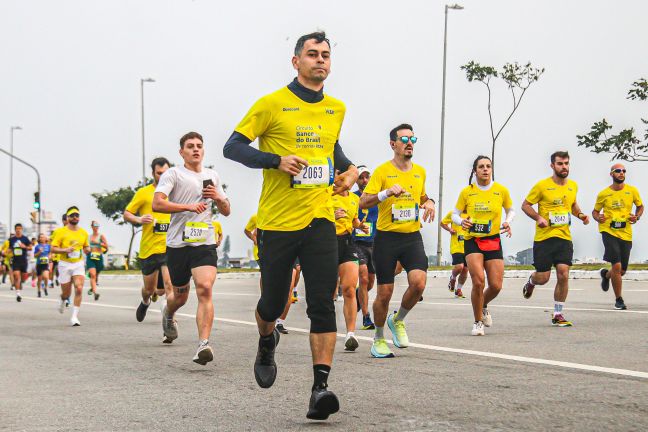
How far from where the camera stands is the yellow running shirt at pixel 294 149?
20.1 feet

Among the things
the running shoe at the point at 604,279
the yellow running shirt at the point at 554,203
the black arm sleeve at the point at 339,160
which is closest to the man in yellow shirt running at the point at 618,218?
the running shoe at the point at 604,279

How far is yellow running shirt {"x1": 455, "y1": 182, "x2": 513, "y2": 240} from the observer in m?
11.6

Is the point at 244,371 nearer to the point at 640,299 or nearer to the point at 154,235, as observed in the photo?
the point at 154,235

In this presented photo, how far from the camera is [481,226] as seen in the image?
1156 cm

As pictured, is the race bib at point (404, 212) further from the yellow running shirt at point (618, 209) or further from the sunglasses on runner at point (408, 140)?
the yellow running shirt at point (618, 209)

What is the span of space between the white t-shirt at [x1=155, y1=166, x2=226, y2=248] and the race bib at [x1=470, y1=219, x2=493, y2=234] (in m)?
3.17

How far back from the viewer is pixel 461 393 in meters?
6.50

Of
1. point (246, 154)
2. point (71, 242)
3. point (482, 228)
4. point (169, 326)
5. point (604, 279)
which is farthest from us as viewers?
point (604, 279)

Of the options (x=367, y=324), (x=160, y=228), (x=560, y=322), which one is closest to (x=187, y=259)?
(x=160, y=228)

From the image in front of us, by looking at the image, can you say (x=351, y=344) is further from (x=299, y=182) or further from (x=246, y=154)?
(x=246, y=154)

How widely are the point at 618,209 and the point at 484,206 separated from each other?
4.66 meters

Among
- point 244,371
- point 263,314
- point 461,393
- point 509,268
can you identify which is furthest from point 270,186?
point 509,268

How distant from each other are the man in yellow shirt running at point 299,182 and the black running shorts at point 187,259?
341 centimetres

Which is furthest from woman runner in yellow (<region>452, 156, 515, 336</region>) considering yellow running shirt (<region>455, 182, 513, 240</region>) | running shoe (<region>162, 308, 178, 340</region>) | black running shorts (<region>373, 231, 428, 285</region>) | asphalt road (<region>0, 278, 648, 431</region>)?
running shoe (<region>162, 308, 178, 340</region>)
